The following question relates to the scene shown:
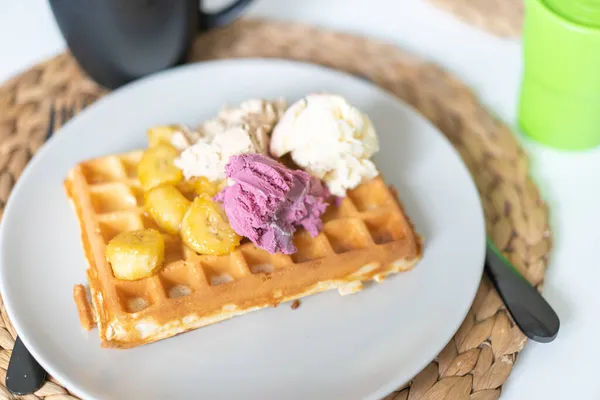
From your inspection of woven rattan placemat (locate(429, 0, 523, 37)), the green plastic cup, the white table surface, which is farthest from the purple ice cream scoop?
woven rattan placemat (locate(429, 0, 523, 37))

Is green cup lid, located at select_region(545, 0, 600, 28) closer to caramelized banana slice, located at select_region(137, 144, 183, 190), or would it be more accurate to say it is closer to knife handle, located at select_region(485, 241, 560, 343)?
knife handle, located at select_region(485, 241, 560, 343)

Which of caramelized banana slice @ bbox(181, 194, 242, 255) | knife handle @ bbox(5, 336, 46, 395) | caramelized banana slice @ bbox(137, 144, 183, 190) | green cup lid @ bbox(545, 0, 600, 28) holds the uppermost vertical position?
green cup lid @ bbox(545, 0, 600, 28)

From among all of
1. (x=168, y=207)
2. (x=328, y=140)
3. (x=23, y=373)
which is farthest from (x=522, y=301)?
(x=23, y=373)

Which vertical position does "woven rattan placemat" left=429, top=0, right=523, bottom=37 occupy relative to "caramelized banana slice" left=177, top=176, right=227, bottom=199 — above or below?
below

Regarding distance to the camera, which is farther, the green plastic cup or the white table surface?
the green plastic cup

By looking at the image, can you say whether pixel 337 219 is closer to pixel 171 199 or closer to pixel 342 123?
pixel 342 123

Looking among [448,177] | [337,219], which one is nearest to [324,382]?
[337,219]

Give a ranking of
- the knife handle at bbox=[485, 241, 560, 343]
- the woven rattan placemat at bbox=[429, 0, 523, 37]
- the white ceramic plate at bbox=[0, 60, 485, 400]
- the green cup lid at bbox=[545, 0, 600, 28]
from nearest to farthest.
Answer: the white ceramic plate at bbox=[0, 60, 485, 400]
the knife handle at bbox=[485, 241, 560, 343]
the green cup lid at bbox=[545, 0, 600, 28]
the woven rattan placemat at bbox=[429, 0, 523, 37]
